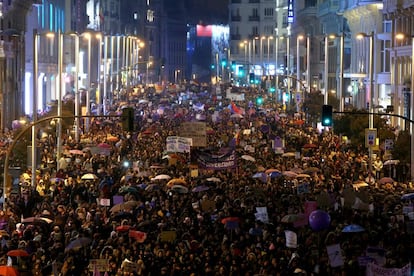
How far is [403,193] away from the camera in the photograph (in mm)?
36344

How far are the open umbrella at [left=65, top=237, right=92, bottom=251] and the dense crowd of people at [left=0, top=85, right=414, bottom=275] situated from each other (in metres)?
0.02

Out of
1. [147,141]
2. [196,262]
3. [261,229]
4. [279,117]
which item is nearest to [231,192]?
[261,229]

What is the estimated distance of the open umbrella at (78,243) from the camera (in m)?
26.6

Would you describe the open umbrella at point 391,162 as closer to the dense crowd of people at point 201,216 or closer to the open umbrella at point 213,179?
the dense crowd of people at point 201,216

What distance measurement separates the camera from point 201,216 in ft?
102

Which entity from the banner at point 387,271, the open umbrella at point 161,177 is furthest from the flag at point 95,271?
the open umbrella at point 161,177

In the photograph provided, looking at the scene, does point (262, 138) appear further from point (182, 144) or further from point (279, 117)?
point (279, 117)

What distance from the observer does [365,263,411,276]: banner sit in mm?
22266

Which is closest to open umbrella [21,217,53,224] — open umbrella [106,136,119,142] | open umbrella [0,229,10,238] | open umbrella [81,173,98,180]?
open umbrella [0,229,10,238]

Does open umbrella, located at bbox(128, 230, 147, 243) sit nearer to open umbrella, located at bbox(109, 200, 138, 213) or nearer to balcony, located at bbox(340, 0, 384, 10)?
open umbrella, located at bbox(109, 200, 138, 213)

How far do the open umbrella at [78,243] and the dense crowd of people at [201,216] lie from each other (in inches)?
0.9

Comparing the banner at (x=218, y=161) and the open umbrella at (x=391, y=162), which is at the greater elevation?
the banner at (x=218, y=161)

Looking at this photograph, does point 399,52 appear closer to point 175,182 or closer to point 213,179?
point 213,179

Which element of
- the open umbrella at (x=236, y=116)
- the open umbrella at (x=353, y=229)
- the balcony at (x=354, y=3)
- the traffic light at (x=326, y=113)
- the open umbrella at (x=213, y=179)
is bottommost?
the open umbrella at (x=236, y=116)
